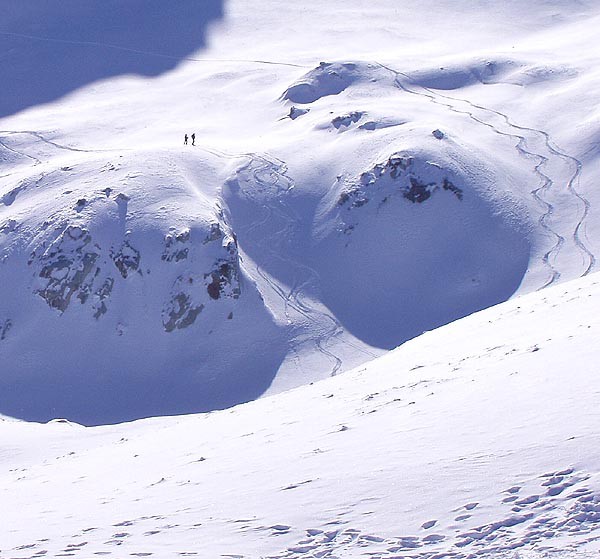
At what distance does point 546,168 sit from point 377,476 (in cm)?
4246

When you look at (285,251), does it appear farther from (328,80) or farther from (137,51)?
(137,51)

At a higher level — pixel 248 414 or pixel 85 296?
pixel 248 414

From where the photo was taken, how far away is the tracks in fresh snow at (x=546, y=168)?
4709 centimetres

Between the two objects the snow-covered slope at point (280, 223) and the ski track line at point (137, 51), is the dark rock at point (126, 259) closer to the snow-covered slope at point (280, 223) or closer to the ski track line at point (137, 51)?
the snow-covered slope at point (280, 223)

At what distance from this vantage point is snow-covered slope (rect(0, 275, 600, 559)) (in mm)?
10945

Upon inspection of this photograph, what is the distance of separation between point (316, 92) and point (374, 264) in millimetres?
17236

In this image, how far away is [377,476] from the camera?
13.1m

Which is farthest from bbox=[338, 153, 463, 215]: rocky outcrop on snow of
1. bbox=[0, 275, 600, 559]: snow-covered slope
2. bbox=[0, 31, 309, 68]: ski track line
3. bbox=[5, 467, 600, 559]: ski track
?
bbox=[5, 467, 600, 559]: ski track

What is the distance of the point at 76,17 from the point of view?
86.6 m

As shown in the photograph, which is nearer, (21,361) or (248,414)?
(248,414)

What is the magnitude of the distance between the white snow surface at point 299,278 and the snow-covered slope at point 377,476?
0.20ft

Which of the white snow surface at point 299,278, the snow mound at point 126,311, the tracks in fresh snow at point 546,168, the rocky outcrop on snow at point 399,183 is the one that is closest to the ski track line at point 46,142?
the white snow surface at point 299,278

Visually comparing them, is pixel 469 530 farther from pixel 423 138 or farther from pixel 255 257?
pixel 423 138

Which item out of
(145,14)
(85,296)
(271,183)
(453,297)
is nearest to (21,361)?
(85,296)
